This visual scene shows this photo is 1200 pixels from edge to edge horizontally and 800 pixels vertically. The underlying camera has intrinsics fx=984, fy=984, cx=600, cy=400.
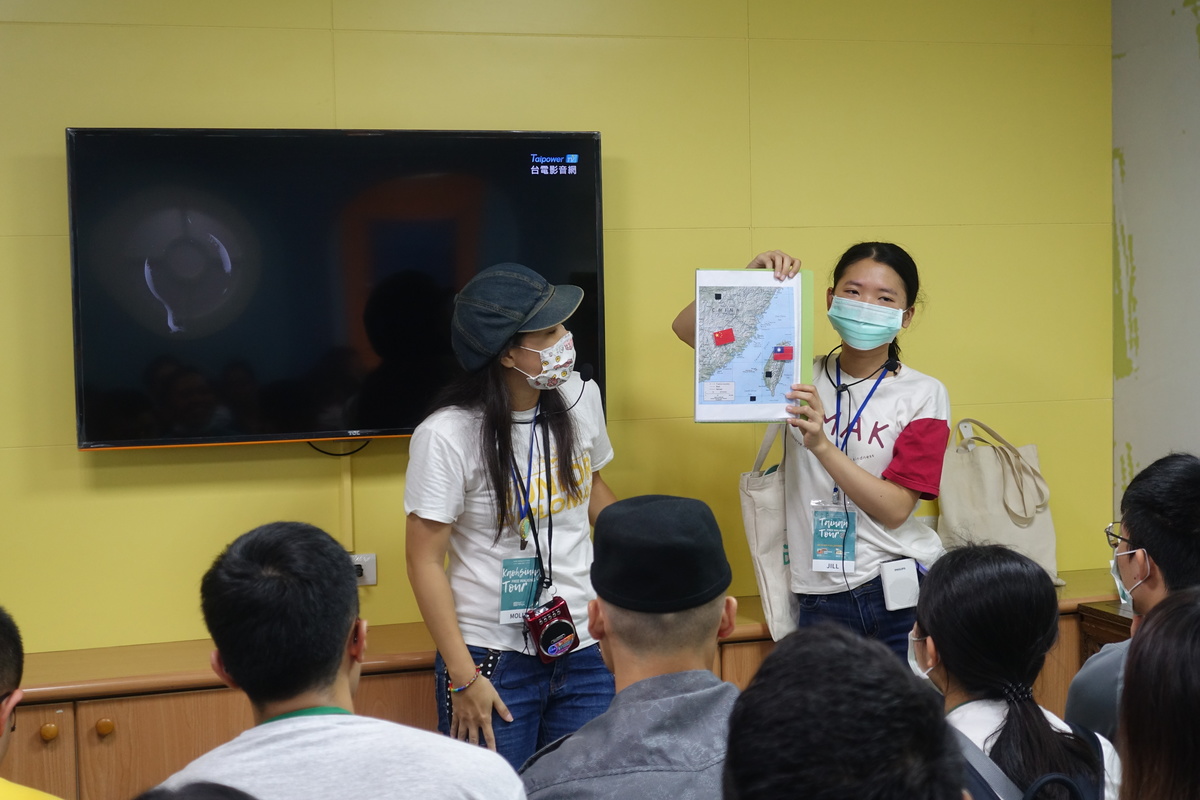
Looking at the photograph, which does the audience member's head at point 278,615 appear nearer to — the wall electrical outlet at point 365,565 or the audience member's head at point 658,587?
the audience member's head at point 658,587

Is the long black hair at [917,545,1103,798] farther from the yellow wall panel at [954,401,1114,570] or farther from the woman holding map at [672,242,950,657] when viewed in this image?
the yellow wall panel at [954,401,1114,570]

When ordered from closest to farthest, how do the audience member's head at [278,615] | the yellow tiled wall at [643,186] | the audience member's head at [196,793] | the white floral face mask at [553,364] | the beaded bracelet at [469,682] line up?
the audience member's head at [196,793] → the audience member's head at [278,615] → the beaded bracelet at [469,682] → the white floral face mask at [553,364] → the yellow tiled wall at [643,186]

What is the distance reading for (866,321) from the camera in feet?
8.11

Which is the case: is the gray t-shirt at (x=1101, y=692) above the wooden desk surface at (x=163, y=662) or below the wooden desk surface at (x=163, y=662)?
above

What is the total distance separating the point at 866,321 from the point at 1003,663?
117 centimetres

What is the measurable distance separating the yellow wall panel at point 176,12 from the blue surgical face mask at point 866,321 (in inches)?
67.4

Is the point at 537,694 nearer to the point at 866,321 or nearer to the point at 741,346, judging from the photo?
the point at 741,346

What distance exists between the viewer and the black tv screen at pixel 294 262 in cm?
272

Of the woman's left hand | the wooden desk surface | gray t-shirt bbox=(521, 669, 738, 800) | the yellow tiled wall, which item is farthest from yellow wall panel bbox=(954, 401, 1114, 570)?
gray t-shirt bbox=(521, 669, 738, 800)

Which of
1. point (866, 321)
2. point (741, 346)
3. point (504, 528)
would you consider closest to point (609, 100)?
point (741, 346)

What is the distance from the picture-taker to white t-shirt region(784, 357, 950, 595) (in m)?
2.44

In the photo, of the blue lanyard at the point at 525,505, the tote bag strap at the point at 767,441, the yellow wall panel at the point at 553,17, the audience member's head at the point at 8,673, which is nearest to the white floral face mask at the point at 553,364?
the blue lanyard at the point at 525,505

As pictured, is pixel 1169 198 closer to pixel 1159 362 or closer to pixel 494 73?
pixel 1159 362

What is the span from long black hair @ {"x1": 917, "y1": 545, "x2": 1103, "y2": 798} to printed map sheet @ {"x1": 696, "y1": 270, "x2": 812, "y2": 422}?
1026 mm
